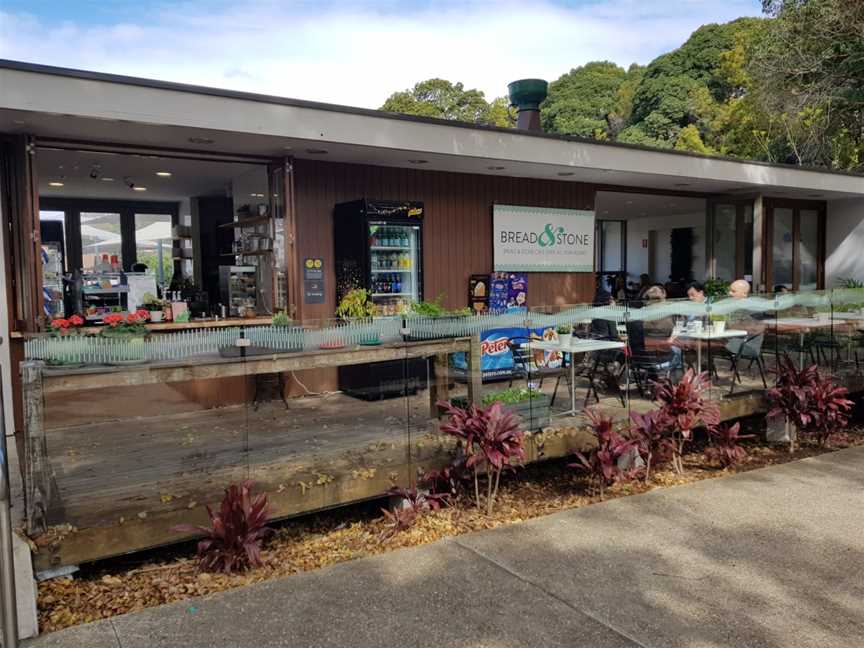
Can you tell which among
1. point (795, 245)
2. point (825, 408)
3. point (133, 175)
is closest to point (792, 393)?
point (825, 408)

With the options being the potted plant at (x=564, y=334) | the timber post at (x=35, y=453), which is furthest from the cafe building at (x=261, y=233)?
the potted plant at (x=564, y=334)

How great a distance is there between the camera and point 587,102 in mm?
35438

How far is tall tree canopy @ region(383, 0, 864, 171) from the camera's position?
12.5m

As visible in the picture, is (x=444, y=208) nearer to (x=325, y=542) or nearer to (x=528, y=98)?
(x=528, y=98)

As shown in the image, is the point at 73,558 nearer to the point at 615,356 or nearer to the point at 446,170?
the point at 615,356

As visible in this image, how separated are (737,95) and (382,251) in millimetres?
23066

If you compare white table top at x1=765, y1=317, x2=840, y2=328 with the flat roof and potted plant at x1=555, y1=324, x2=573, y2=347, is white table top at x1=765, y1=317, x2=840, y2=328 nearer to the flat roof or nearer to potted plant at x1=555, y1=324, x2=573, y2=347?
potted plant at x1=555, y1=324, x2=573, y2=347

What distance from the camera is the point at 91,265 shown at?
12.9m

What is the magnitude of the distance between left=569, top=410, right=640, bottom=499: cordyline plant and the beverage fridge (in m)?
2.39

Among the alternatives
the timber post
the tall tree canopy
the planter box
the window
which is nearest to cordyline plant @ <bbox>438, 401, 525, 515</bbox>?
the planter box

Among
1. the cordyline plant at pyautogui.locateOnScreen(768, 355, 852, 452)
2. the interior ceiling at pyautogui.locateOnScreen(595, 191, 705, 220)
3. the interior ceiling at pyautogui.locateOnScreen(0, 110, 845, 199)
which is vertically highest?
the interior ceiling at pyautogui.locateOnScreen(595, 191, 705, 220)

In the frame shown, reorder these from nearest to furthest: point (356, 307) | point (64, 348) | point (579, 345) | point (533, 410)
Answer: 1. point (64, 348)
2. point (533, 410)
3. point (579, 345)
4. point (356, 307)

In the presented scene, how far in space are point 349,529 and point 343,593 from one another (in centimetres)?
126

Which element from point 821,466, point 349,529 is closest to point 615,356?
point 821,466
